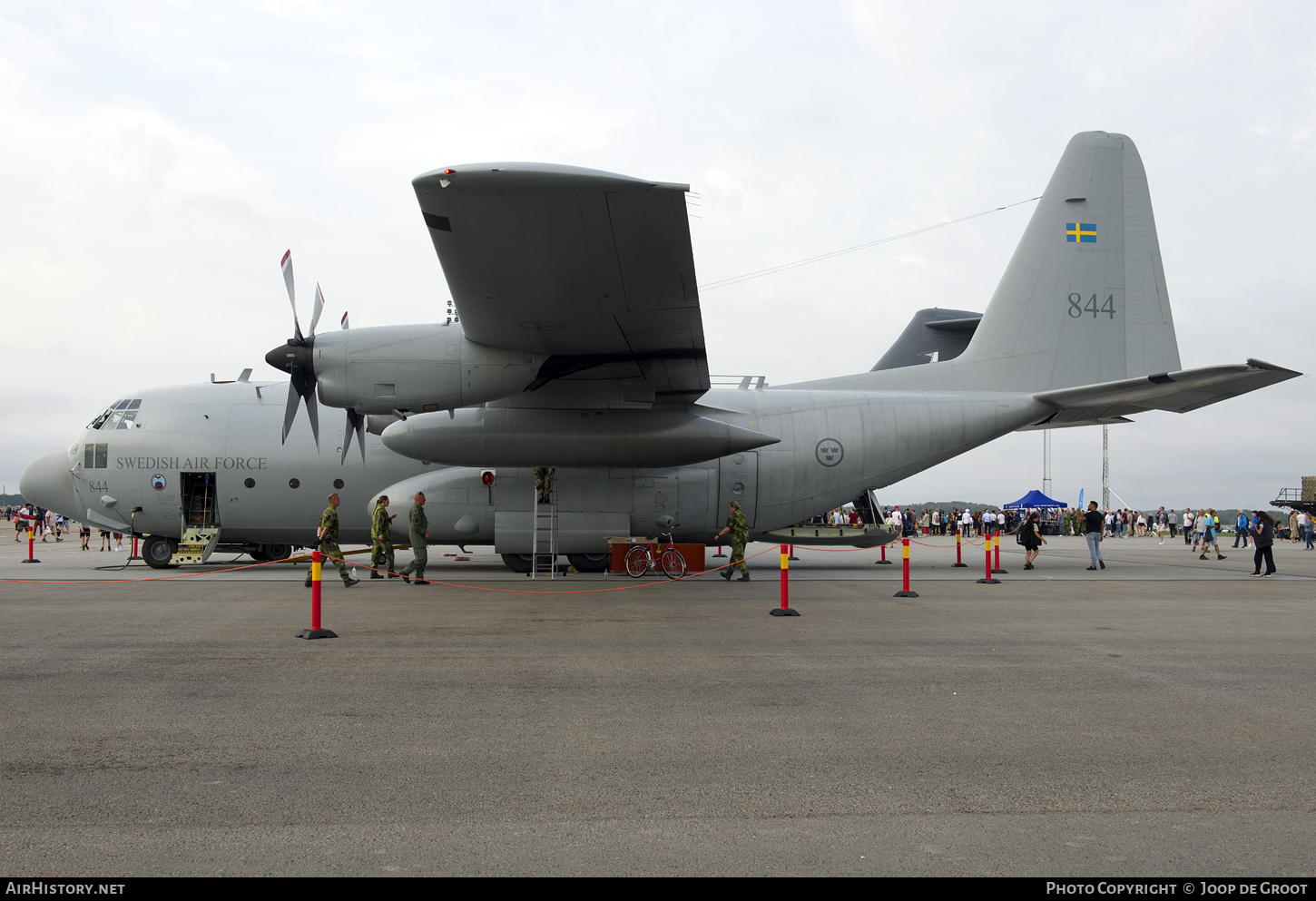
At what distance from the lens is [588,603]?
11617 millimetres

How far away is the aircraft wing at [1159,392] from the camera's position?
48.3 ft

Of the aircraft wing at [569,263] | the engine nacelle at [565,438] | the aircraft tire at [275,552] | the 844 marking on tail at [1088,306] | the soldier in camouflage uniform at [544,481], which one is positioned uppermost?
the 844 marking on tail at [1088,306]

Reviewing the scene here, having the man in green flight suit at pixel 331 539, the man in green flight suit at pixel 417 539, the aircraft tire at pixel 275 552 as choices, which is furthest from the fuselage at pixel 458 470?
the man in green flight suit at pixel 331 539

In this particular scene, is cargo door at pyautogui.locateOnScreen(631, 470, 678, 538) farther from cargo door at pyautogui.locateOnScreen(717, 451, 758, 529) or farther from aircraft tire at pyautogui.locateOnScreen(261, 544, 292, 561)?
aircraft tire at pyautogui.locateOnScreen(261, 544, 292, 561)

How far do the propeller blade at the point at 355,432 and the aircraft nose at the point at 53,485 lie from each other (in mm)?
5661

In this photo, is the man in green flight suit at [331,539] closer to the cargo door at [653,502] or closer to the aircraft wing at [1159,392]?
the cargo door at [653,502]

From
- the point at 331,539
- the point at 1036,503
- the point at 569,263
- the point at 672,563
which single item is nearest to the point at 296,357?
the point at 331,539

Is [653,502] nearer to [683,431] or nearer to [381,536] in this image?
[683,431]

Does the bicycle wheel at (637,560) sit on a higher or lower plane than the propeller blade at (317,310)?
lower

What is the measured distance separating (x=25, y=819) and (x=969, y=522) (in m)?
47.7

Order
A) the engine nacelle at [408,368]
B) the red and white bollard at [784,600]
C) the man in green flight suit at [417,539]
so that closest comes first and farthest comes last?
the red and white bollard at [784,600]
the engine nacelle at [408,368]
the man in green flight suit at [417,539]

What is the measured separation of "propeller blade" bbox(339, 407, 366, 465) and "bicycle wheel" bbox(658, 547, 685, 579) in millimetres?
6305

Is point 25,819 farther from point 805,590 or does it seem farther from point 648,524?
point 648,524

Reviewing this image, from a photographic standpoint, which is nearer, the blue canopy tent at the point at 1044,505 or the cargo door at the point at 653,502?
the cargo door at the point at 653,502
